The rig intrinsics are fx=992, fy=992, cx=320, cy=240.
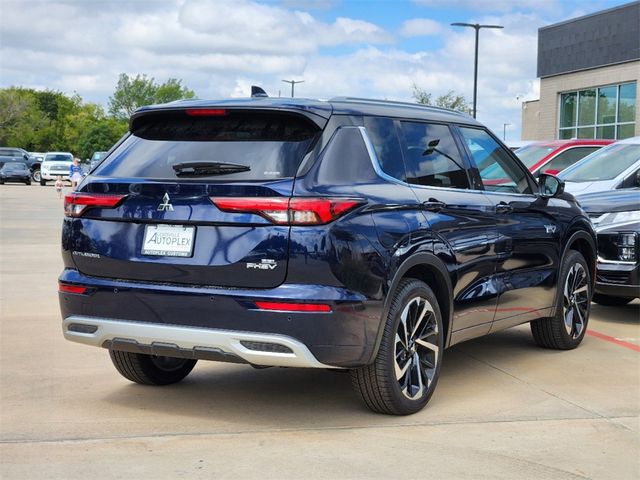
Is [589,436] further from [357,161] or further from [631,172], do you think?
[631,172]

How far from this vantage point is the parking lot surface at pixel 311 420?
473 centimetres

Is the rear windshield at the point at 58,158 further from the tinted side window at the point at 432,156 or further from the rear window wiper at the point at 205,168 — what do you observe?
the rear window wiper at the point at 205,168

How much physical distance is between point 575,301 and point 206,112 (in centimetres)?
374

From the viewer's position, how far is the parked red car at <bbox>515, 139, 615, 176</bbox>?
→ 1542 cm

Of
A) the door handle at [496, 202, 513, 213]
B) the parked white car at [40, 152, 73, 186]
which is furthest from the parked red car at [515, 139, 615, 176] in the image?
the parked white car at [40, 152, 73, 186]

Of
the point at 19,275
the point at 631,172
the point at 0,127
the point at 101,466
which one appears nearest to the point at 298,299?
the point at 101,466

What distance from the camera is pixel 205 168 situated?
5262 mm

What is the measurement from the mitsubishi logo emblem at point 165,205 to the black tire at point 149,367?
1294 mm

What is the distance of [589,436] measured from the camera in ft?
17.5

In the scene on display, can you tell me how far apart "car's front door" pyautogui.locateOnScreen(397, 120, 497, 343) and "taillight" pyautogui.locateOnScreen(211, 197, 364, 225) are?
0.88 m

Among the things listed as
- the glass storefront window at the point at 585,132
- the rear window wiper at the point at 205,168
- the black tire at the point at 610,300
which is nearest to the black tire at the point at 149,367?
the rear window wiper at the point at 205,168

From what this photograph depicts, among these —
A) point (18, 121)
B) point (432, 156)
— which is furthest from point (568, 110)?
point (18, 121)

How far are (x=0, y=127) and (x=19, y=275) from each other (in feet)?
297

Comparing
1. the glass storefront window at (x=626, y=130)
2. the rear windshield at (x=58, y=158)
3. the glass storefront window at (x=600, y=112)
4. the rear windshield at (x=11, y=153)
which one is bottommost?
the rear windshield at (x=58, y=158)
